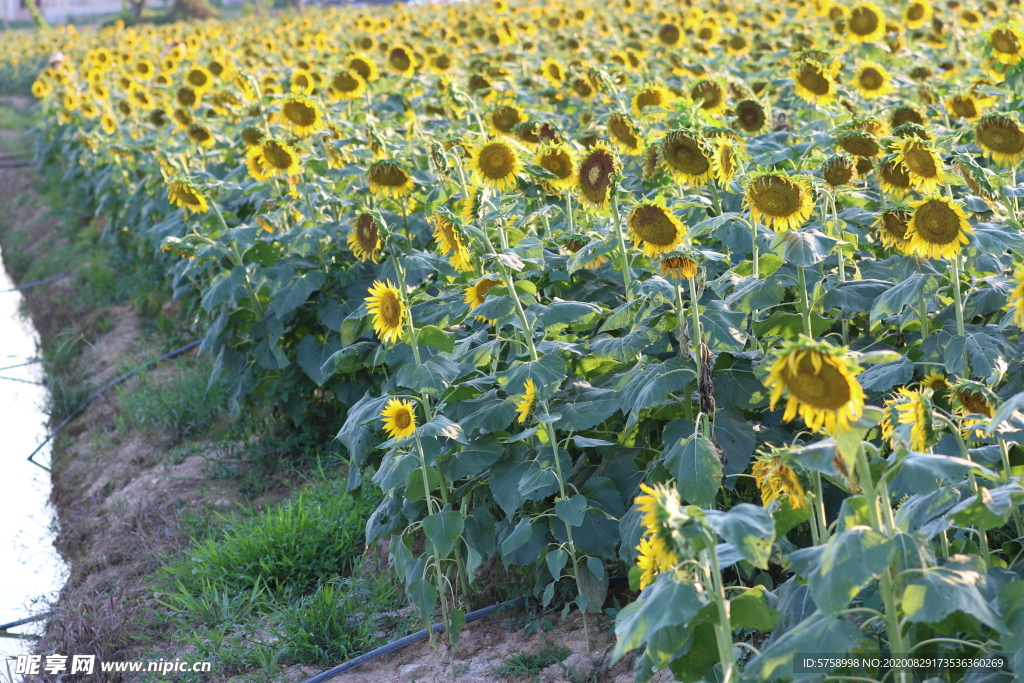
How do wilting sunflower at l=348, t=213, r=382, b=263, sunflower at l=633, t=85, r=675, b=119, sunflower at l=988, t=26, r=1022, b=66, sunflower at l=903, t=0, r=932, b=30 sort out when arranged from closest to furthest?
wilting sunflower at l=348, t=213, r=382, b=263
sunflower at l=988, t=26, r=1022, b=66
sunflower at l=633, t=85, r=675, b=119
sunflower at l=903, t=0, r=932, b=30

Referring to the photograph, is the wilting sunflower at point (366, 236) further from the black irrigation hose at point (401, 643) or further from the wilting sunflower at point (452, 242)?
the black irrigation hose at point (401, 643)

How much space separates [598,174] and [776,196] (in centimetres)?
52

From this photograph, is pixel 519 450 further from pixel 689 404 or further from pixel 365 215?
pixel 365 215

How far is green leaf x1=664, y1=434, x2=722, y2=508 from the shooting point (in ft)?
7.91

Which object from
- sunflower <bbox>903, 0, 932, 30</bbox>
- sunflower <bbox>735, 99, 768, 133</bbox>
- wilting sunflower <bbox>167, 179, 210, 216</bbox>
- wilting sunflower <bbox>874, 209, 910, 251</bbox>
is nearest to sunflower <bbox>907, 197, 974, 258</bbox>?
wilting sunflower <bbox>874, 209, 910, 251</bbox>

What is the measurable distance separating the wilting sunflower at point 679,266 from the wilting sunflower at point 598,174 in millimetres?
481

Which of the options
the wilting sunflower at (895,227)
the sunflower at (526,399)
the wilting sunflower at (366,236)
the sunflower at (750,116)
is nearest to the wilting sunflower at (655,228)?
the sunflower at (526,399)

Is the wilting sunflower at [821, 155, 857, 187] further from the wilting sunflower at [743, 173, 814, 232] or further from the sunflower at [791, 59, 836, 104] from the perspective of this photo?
the sunflower at [791, 59, 836, 104]

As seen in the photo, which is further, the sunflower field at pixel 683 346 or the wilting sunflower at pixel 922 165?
the wilting sunflower at pixel 922 165

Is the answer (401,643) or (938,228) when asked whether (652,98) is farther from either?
(401,643)

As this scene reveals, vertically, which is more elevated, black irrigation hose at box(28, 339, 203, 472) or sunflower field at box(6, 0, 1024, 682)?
sunflower field at box(6, 0, 1024, 682)

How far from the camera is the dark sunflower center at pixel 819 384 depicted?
1.58 m

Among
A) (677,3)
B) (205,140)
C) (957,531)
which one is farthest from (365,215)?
(677,3)

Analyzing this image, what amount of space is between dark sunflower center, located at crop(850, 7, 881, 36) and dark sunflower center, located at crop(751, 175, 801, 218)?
154 inches
